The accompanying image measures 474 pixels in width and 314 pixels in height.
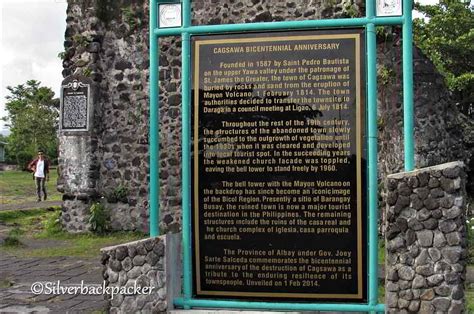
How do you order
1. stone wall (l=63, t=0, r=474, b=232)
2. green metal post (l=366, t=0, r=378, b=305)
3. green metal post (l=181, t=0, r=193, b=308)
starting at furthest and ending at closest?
stone wall (l=63, t=0, r=474, b=232) → green metal post (l=181, t=0, r=193, b=308) → green metal post (l=366, t=0, r=378, b=305)

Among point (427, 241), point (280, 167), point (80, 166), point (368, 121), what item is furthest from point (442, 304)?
point (80, 166)

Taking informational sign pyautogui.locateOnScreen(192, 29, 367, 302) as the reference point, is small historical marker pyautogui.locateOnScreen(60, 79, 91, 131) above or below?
above

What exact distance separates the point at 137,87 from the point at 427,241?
24.3 ft

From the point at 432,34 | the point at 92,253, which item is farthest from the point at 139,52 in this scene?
the point at 432,34

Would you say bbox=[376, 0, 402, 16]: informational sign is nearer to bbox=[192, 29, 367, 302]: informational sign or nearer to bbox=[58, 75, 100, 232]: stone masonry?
bbox=[192, 29, 367, 302]: informational sign

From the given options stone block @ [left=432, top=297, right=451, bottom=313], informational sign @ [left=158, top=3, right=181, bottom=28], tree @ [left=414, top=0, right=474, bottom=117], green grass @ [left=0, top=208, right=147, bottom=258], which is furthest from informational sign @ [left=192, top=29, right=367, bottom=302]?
tree @ [left=414, top=0, right=474, bottom=117]

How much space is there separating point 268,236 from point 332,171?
73 cm

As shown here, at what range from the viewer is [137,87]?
422 inches

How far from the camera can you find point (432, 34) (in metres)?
22.6

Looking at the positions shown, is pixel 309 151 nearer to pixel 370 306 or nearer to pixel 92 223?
pixel 370 306

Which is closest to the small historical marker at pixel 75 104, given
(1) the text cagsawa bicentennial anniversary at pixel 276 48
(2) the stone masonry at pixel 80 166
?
(2) the stone masonry at pixel 80 166

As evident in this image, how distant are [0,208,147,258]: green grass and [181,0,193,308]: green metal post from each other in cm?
427

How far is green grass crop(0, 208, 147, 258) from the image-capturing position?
908cm

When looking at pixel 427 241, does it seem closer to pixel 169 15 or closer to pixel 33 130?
pixel 169 15
